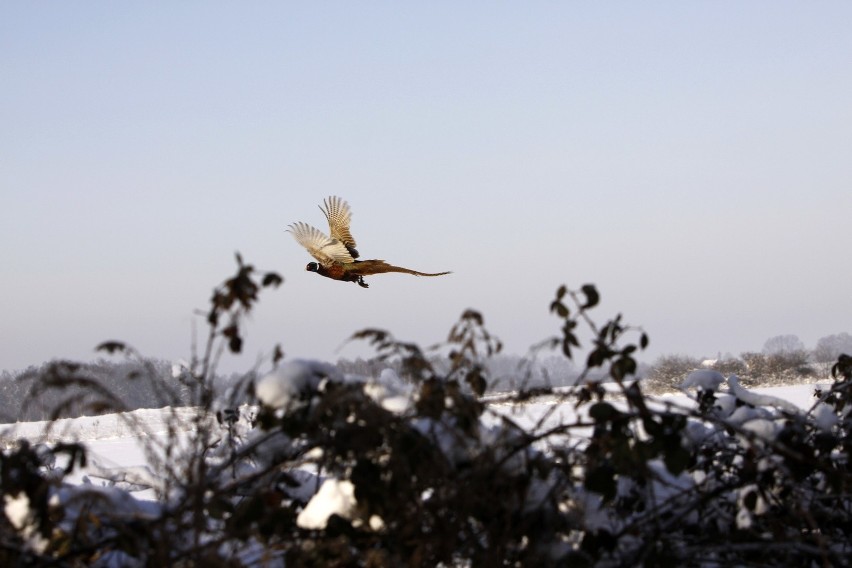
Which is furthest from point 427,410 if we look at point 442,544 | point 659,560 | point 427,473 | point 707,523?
point 707,523

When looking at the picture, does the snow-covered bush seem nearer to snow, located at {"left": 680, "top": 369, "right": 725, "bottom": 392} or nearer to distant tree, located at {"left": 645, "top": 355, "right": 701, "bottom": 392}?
snow, located at {"left": 680, "top": 369, "right": 725, "bottom": 392}

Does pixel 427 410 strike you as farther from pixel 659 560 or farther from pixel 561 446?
pixel 659 560

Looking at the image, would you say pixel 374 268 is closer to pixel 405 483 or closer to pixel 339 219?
pixel 339 219

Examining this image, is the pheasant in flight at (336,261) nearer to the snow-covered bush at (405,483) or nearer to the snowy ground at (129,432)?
the snowy ground at (129,432)

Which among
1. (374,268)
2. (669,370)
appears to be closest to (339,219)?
(374,268)

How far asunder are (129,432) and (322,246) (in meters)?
6.31

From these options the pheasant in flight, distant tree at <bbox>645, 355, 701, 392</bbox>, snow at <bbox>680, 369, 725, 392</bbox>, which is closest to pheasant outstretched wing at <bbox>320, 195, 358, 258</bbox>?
the pheasant in flight

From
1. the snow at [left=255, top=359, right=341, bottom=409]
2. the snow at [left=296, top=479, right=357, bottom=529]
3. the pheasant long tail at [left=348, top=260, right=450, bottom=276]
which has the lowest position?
the snow at [left=296, top=479, right=357, bottom=529]

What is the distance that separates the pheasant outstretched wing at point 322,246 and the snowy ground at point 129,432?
2239 mm

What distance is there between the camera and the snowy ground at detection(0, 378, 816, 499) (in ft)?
7.16

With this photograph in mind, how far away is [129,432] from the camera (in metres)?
13.3

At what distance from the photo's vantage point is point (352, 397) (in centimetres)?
198

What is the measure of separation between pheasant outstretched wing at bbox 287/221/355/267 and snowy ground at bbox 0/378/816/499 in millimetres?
2239

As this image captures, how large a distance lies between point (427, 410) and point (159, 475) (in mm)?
664
